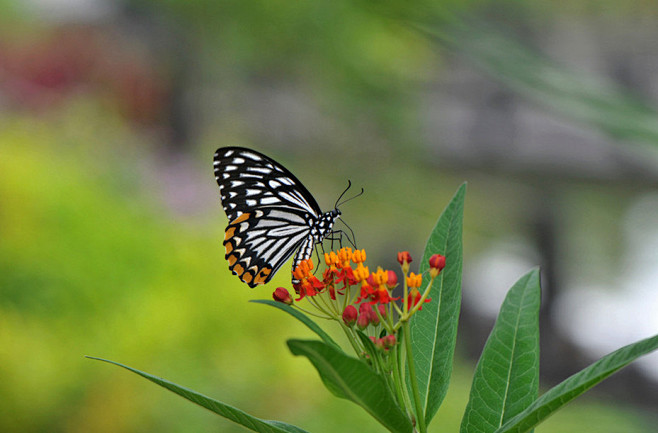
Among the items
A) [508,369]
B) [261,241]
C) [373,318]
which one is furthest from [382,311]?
[261,241]

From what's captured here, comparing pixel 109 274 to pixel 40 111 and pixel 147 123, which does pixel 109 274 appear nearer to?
pixel 40 111

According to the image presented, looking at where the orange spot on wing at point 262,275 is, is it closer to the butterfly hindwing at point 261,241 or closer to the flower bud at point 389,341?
the butterfly hindwing at point 261,241

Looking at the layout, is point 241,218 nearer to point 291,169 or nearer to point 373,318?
point 373,318

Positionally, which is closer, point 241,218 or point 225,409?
point 225,409

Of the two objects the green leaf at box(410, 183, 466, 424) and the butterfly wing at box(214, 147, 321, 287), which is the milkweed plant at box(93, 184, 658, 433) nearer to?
the green leaf at box(410, 183, 466, 424)

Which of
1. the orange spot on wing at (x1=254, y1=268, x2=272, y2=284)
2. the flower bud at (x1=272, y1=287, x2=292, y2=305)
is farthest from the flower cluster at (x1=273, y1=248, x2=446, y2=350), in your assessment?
the orange spot on wing at (x1=254, y1=268, x2=272, y2=284)

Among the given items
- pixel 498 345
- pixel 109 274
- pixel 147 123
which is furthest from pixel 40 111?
pixel 498 345
